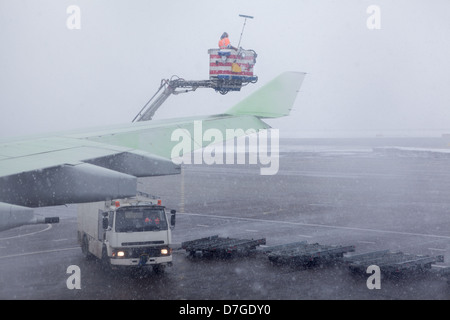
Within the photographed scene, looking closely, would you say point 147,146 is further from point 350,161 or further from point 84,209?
point 350,161

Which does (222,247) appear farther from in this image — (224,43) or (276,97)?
(276,97)

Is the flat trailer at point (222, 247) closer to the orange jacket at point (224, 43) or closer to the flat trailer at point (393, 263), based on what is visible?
the flat trailer at point (393, 263)

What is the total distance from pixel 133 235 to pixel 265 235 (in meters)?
10.6

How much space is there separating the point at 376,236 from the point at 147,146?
63.7 feet

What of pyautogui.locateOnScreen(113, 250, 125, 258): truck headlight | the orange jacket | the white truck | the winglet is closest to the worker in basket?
the orange jacket

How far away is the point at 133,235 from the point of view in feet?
68.4

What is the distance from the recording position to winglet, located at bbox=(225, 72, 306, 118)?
48.9 ft

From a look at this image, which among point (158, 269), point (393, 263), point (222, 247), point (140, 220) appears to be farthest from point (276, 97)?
point (222, 247)

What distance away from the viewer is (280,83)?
1529 centimetres

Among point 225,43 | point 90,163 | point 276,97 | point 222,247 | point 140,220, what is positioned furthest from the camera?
point 222,247

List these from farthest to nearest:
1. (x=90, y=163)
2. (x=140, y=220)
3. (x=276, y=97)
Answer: (x=140, y=220)
(x=276, y=97)
(x=90, y=163)

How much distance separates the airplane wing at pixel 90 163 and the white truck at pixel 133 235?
6.83 metres

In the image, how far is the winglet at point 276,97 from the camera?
14.9 meters
